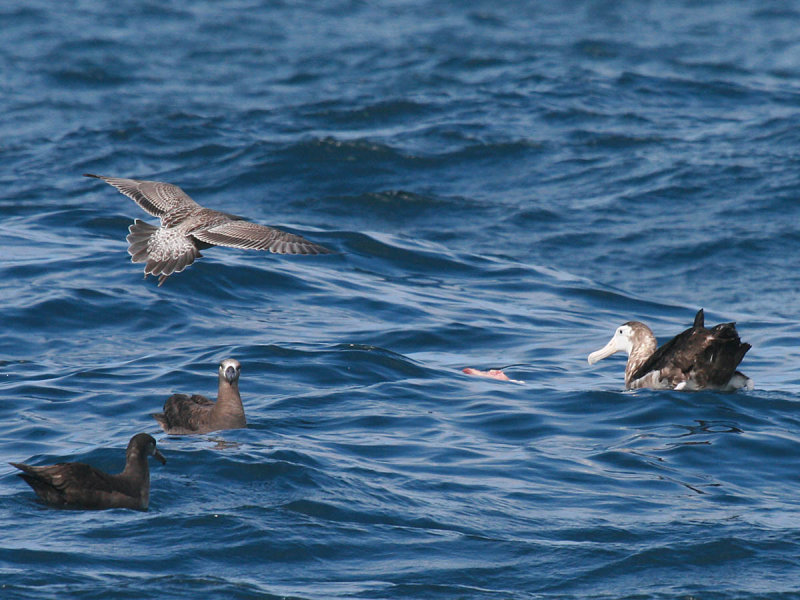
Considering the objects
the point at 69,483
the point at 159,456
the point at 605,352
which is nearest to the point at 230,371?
the point at 159,456

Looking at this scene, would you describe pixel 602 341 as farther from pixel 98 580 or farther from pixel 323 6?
pixel 323 6

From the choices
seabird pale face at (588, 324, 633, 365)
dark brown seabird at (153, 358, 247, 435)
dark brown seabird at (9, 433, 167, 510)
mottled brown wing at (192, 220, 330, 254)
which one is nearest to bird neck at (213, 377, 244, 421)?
dark brown seabird at (153, 358, 247, 435)

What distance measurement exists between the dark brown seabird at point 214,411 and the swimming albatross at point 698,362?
4.12 meters

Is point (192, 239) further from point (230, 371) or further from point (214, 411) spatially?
point (214, 411)

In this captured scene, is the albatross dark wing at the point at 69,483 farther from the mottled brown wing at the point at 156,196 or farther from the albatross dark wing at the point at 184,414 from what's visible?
the mottled brown wing at the point at 156,196

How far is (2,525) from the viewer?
7691 mm

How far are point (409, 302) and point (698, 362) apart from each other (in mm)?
4601

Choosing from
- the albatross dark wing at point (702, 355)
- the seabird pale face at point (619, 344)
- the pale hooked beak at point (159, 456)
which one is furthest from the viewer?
the seabird pale face at point (619, 344)

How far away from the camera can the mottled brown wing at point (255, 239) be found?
34.6 feet

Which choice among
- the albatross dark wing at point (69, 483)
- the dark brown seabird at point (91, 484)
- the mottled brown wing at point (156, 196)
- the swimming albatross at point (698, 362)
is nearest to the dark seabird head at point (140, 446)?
the dark brown seabird at point (91, 484)

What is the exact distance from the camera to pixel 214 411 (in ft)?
32.1

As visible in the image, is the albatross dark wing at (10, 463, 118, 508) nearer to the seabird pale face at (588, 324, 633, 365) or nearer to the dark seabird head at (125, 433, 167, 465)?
the dark seabird head at (125, 433, 167, 465)

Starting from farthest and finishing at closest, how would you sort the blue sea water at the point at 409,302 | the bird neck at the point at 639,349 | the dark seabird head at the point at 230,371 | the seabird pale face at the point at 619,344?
1. the seabird pale face at the point at 619,344
2. the bird neck at the point at 639,349
3. the dark seabird head at the point at 230,371
4. the blue sea water at the point at 409,302

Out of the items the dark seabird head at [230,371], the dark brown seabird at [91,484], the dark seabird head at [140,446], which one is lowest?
the dark brown seabird at [91,484]
